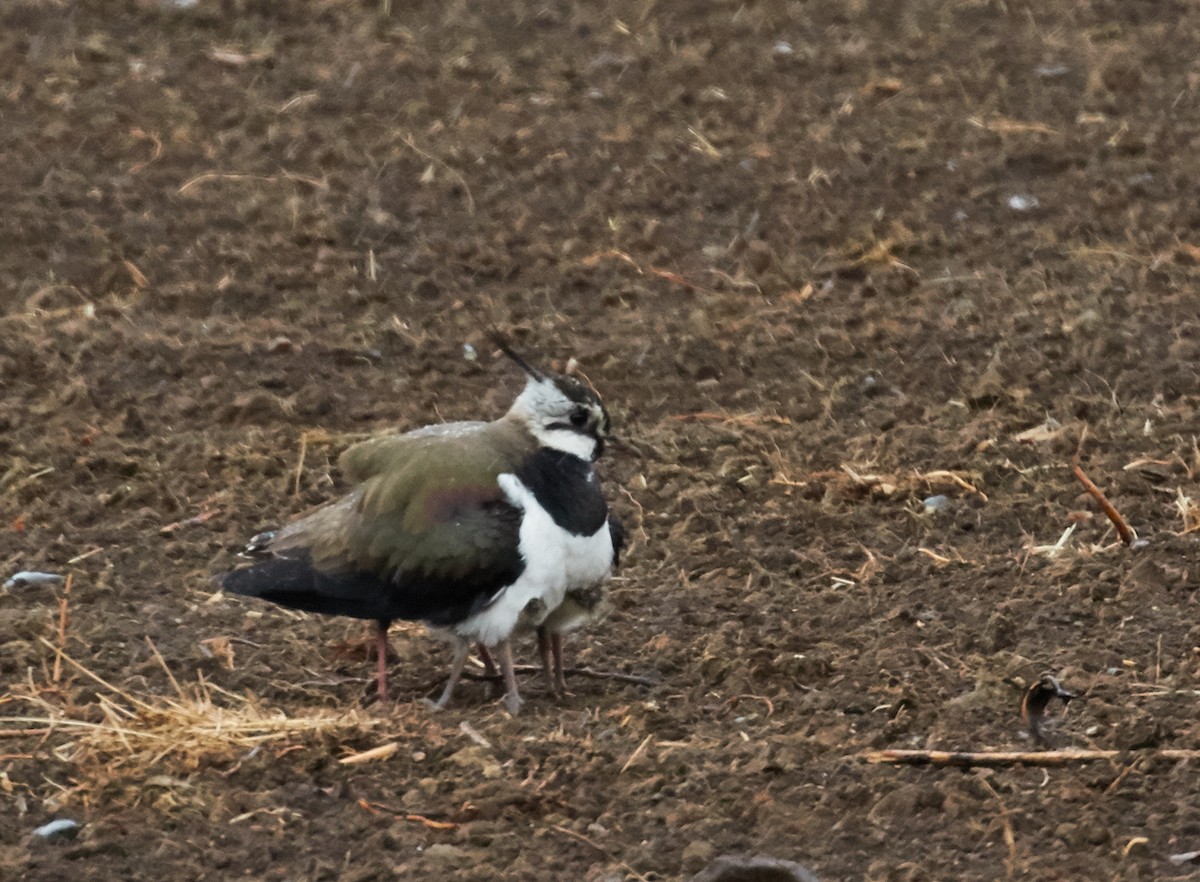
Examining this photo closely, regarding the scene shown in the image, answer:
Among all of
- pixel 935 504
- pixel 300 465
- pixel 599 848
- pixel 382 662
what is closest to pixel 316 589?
pixel 382 662

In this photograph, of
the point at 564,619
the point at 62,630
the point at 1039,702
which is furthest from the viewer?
the point at 62,630

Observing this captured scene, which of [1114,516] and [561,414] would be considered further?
[1114,516]

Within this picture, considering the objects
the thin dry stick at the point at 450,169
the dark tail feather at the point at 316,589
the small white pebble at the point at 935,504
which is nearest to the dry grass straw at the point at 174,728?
the dark tail feather at the point at 316,589

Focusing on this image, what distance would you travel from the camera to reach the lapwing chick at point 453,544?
185 inches

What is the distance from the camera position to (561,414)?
5035mm

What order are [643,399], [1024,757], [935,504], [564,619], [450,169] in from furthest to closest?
1. [450,169]
2. [643,399]
3. [935,504]
4. [564,619]
5. [1024,757]

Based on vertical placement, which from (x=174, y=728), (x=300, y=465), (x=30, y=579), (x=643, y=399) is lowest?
(x=643, y=399)

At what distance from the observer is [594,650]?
17.2 feet

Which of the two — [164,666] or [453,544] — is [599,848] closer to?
[453,544]

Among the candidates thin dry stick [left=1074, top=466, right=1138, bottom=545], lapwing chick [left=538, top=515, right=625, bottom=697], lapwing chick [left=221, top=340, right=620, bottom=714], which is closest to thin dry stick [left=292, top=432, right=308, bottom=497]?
lapwing chick [left=221, top=340, right=620, bottom=714]

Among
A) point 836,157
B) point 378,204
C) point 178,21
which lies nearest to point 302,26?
point 178,21

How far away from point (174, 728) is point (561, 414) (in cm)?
129

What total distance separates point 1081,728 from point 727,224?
4.17 metres

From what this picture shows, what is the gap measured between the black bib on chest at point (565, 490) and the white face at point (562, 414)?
0.04m
